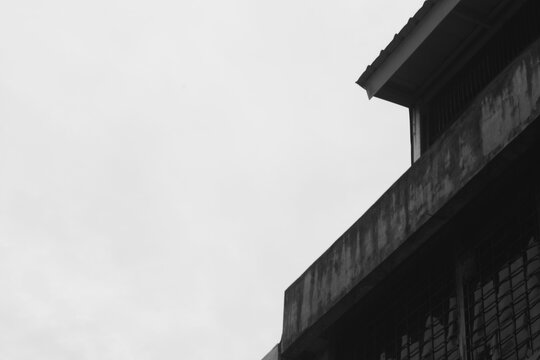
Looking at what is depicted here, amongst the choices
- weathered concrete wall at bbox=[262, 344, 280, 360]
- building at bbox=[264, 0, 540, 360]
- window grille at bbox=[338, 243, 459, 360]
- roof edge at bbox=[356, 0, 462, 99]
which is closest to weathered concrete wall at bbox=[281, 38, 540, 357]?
building at bbox=[264, 0, 540, 360]

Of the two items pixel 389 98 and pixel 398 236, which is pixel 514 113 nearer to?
pixel 398 236

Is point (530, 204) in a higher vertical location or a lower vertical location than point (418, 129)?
lower

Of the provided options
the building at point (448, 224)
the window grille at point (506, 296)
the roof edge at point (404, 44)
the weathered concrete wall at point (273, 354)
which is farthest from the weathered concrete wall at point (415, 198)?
the roof edge at point (404, 44)

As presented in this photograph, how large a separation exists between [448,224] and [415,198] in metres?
0.46

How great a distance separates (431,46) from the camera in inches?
506

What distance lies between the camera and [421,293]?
1127cm

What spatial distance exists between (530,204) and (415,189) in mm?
1303

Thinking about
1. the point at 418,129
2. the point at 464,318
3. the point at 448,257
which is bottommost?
the point at 464,318

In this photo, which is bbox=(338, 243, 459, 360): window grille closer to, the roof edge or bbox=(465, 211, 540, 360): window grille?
bbox=(465, 211, 540, 360): window grille

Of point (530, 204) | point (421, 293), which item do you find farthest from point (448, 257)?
point (530, 204)

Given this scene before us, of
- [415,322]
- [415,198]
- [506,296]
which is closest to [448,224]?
[415,198]

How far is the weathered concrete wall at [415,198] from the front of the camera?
980cm

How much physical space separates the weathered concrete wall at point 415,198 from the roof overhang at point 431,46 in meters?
2.25

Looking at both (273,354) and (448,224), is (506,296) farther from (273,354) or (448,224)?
(273,354)
